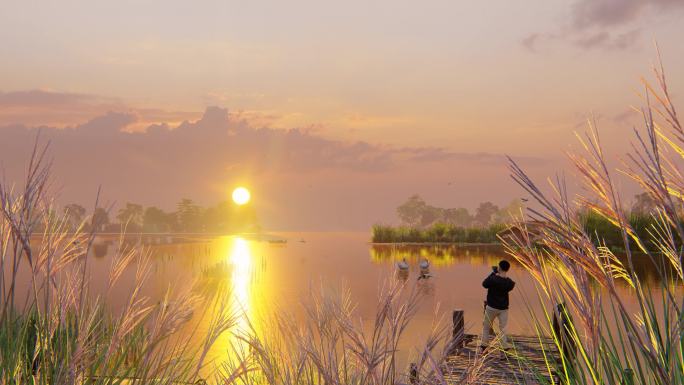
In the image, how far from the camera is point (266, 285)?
2486cm

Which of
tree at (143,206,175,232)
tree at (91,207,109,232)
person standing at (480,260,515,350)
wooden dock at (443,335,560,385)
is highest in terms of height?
tree at (143,206,175,232)

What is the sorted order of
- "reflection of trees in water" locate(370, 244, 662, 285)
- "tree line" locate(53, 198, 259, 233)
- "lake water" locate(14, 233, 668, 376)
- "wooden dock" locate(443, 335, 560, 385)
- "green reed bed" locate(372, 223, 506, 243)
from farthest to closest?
"tree line" locate(53, 198, 259, 233) → "green reed bed" locate(372, 223, 506, 243) → "reflection of trees in water" locate(370, 244, 662, 285) → "lake water" locate(14, 233, 668, 376) → "wooden dock" locate(443, 335, 560, 385)

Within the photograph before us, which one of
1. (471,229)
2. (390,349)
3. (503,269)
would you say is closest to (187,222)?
(471,229)

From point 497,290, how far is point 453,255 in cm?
2480

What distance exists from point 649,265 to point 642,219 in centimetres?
237

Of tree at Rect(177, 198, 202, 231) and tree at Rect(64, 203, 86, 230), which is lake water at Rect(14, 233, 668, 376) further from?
tree at Rect(177, 198, 202, 231)

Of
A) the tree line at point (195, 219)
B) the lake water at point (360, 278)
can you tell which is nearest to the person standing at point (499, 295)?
the lake water at point (360, 278)

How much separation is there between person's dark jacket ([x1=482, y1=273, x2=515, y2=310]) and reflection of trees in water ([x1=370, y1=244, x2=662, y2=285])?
16.3 metres

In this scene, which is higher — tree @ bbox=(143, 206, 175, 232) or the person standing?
tree @ bbox=(143, 206, 175, 232)

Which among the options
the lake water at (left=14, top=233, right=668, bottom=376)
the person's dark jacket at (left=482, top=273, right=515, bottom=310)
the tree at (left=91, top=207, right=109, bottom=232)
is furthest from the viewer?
the lake water at (left=14, top=233, right=668, bottom=376)

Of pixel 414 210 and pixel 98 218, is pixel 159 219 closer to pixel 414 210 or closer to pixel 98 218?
pixel 414 210

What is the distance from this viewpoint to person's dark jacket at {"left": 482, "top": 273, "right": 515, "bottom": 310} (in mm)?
10672

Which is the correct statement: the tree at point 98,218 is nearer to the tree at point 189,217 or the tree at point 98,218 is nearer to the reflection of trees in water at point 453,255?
the reflection of trees in water at point 453,255

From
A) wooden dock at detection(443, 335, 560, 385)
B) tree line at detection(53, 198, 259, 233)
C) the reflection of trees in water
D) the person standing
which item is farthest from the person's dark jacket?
tree line at detection(53, 198, 259, 233)
